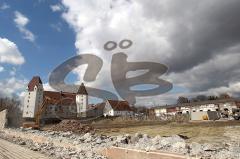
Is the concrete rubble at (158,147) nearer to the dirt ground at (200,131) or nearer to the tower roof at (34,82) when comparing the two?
the dirt ground at (200,131)

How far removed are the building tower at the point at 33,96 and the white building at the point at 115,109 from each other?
2628cm

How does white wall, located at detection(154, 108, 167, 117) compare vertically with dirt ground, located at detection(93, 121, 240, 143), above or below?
above

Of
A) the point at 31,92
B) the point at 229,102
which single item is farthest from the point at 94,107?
the point at 229,102

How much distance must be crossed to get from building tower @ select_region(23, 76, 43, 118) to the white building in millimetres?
26277

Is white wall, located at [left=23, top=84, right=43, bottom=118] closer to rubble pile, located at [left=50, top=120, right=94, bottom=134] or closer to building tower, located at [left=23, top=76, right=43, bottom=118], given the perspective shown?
building tower, located at [left=23, top=76, right=43, bottom=118]

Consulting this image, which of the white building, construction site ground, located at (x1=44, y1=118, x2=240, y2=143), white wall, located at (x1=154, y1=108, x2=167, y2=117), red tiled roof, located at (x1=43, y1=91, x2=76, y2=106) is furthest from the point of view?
white wall, located at (x1=154, y1=108, x2=167, y2=117)

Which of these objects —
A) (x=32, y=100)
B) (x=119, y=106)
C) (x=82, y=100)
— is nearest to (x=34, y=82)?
(x=32, y=100)

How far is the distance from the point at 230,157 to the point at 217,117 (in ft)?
136

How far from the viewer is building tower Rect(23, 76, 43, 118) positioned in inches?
3265

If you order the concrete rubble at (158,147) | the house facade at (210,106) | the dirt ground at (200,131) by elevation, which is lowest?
the concrete rubble at (158,147)

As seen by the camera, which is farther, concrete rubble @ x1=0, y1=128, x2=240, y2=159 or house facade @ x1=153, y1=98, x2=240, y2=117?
house facade @ x1=153, y1=98, x2=240, y2=117

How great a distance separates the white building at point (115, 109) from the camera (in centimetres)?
9831

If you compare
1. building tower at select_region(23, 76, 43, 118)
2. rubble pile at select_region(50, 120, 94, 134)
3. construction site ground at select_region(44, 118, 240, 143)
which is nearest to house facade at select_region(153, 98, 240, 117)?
construction site ground at select_region(44, 118, 240, 143)

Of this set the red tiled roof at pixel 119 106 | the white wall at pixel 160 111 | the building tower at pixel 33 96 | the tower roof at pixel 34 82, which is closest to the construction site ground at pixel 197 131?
the building tower at pixel 33 96
